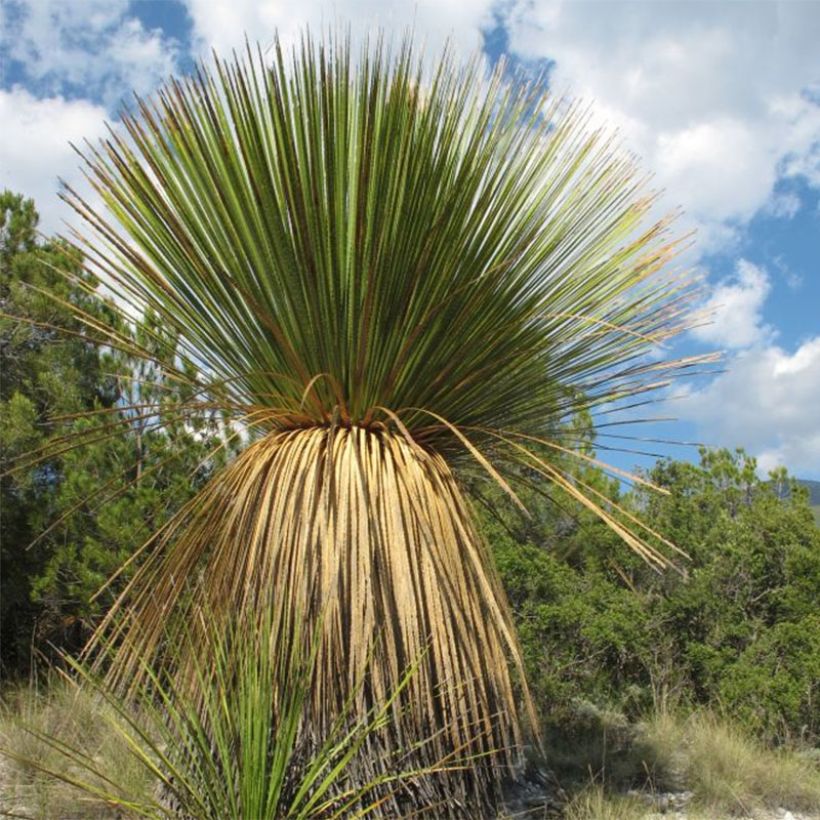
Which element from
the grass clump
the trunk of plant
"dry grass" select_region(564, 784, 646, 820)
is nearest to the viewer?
the grass clump

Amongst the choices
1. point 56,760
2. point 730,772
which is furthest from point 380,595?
point 730,772

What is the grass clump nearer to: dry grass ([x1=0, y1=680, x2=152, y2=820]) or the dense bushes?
dry grass ([x1=0, y1=680, x2=152, y2=820])

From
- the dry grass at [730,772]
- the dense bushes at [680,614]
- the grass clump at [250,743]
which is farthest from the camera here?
the dense bushes at [680,614]

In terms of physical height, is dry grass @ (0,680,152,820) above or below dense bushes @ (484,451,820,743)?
below

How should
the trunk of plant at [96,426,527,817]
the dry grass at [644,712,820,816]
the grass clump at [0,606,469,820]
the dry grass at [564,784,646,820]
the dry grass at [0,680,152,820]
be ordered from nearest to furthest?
the grass clump at [0,606,469,820] < the trunk of plant at [96,426,527,817] < the dry grass at [0,680,152,820] < the dry grass at [564,784,646,820] < the dry grass at [644,712,820,816]

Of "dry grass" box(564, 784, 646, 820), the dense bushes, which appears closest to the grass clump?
"dry grass" box(564, 784, 646, 820)

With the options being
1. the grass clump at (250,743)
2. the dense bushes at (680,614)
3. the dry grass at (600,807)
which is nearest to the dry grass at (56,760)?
the grass clump at (250,743)

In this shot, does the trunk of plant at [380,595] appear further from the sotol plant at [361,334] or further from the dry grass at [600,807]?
the dry grass at [600,807]

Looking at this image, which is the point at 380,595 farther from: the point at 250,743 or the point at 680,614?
the point at 680,614

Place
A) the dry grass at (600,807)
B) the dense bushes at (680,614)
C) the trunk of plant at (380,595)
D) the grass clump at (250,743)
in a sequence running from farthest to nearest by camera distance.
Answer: the dense bushes at (680,614), the dry grass at (600,807), the trunk of plant at (380,595), the grass clump at (250,743)

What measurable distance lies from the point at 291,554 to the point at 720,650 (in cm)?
669

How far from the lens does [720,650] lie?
884 centimetres

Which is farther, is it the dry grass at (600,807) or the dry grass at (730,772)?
the dry grass at (730,772)

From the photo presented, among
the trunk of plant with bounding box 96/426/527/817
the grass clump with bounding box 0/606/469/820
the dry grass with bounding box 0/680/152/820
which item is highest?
the trunk of plant with bounding box 96/426/527/817
